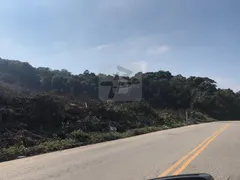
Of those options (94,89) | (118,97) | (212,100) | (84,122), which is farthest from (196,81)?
(84,122)

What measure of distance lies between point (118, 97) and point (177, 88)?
3659 centimetres

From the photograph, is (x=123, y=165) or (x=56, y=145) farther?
(x=56, y=145)

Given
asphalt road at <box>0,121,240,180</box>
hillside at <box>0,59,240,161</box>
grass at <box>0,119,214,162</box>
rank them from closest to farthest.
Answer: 1. asphalt road at <box>0,121,240,180</box>
2. grass at <box>0,119,214,162</box>
3. hillside at <box>0,59,240,161</box>

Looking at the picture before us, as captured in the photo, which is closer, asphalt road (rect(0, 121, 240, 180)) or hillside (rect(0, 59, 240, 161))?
asphalt road (rect(0, 121, 240, 180))

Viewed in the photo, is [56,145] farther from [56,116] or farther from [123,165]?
[56,116]

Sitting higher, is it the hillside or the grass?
the hillside

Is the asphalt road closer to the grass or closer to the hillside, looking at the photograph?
the grass

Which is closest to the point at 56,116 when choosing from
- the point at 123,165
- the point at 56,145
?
the point at 56,145

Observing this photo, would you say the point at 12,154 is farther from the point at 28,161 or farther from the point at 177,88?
the point at 177,88

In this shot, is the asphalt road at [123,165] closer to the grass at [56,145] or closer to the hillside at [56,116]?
the grass at [56,145]

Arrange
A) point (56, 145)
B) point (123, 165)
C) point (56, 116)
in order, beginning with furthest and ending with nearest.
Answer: point (56, 116) → point (56, 145) → point (123, 165)

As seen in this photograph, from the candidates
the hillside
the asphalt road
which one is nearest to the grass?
the hillside

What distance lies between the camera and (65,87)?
52.0 meters

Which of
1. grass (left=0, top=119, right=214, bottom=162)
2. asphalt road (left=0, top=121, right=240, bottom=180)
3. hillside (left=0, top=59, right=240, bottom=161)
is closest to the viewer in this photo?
asphalt road (left=0, top=121, right=240, bottom=180)
